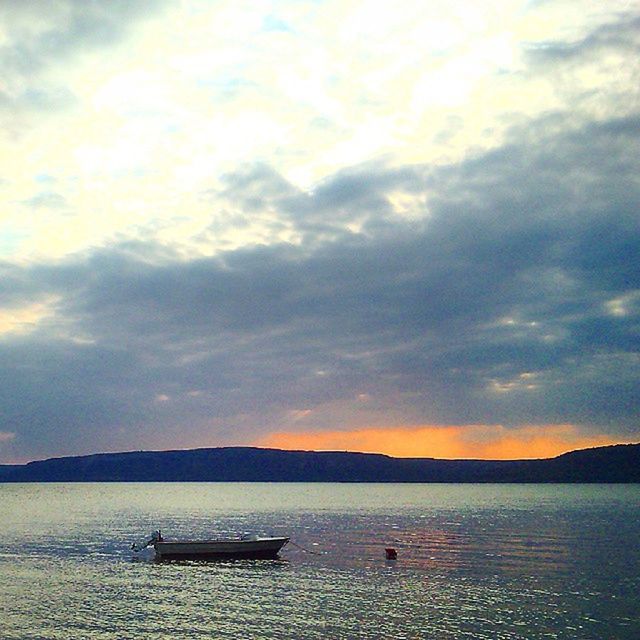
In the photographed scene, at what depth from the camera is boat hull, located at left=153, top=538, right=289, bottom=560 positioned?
8269cm

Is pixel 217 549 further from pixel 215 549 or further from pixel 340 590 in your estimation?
pixel 340 590

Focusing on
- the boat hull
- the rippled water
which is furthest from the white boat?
the rippled water

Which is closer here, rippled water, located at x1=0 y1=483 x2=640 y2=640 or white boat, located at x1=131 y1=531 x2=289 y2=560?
rippled water, located at x1=0 y1=483 x2=640 y2=640

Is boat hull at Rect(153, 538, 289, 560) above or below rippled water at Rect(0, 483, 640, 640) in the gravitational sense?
above

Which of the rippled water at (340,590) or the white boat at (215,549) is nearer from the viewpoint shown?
the rippled water at (340,590)

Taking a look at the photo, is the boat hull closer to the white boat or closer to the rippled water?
the white boat

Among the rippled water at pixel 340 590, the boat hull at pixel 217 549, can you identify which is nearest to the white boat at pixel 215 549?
the boat hull at pixel 217 549

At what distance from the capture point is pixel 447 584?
2557 inches

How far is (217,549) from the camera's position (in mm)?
83562

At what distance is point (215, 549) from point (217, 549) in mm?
252

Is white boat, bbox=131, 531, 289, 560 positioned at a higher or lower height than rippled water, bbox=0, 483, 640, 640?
higher

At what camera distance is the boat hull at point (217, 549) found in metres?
82.7

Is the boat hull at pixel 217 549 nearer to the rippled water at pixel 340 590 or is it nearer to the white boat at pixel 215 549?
the white boat at pixel 215 549

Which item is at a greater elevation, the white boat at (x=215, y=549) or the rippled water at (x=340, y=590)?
the white boat at (x=215, y=549)
